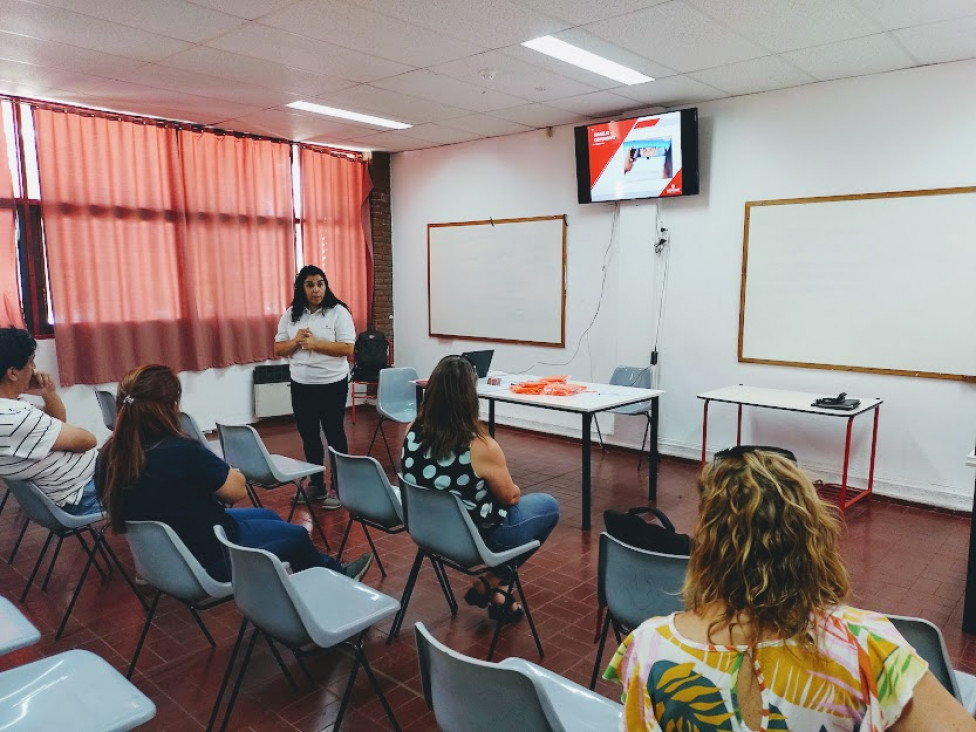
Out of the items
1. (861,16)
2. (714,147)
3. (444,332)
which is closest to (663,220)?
(714,147)

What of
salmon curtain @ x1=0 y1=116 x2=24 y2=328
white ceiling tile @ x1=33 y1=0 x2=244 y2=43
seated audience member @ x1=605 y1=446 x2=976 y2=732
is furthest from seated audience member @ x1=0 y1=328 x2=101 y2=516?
salmon curtain @ x1=0 y1=116 x2=24 y2=328

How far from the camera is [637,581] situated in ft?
6.87

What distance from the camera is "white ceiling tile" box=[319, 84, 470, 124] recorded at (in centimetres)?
533

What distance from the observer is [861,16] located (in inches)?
145

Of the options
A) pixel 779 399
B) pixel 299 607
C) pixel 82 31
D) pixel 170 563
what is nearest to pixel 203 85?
pixel 82 31

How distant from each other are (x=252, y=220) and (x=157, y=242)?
964mm

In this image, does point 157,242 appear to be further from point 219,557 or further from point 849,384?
point 849,384

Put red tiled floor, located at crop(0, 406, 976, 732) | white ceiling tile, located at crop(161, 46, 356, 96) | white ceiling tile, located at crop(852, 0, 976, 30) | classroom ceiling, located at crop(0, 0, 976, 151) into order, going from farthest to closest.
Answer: white ceiling tile, located at crop(161, 46, 356, 96)
classroom ceiling, located at crop(0, 0, 976, 151)
white ceiling tile, located at crop(852, 0, 976, 30)
red tiled floor, located at crop(0, 406, 976, 732)

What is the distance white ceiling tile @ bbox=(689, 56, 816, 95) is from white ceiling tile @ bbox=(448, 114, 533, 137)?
6.41 ft

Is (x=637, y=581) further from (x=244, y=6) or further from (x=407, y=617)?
(x=244, y=6)

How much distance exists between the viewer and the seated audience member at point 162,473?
2.37 metres

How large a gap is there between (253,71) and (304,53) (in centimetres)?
57

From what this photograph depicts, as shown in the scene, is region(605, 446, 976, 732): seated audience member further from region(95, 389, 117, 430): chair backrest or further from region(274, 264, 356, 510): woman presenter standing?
region(95, 389, 117, 430): chair backrest

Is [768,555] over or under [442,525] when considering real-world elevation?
over
